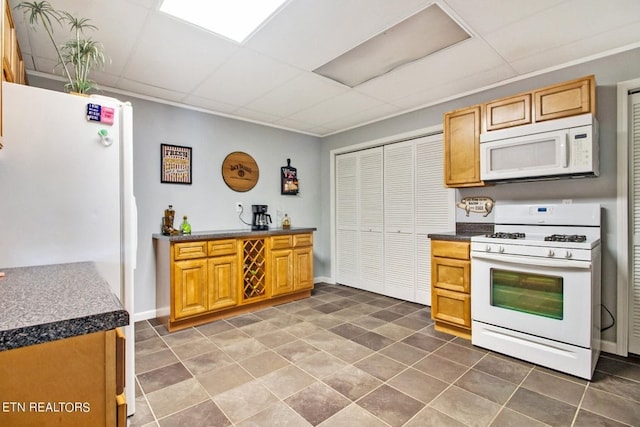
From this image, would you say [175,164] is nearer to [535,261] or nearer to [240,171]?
[240,171]

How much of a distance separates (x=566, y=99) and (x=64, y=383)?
10.8 feet

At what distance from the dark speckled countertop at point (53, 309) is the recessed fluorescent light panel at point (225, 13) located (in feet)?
5.41

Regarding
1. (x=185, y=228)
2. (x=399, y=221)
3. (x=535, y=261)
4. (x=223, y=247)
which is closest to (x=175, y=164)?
(x=185, y=228)

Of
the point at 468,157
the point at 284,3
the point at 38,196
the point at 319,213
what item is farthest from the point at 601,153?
the point at 38,196

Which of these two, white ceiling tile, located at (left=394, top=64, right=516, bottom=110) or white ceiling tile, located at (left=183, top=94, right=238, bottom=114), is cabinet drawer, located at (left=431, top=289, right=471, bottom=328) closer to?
white ceiling tile, located at (left=394, top=64, right=516, bottom=110)

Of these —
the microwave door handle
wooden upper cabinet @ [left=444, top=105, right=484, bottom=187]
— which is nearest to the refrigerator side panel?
wooden upper cabinet @ [left=444, top=105, right=484, bottom=187]

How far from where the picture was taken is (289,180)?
180 inches

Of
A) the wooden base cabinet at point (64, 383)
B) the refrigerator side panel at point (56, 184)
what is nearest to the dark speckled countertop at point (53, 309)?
the wooden base cabinet at point (64, 383)

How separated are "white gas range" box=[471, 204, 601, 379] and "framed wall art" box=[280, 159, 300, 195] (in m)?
2.70

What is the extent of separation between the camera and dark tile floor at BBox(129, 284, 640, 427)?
1.73m

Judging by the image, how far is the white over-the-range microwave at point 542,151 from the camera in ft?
7.52

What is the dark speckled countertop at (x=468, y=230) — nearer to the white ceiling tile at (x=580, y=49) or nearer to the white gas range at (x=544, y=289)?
the white gas range at (x=544, y=289)

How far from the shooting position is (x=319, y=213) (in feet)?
16.5

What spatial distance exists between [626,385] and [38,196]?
3.60 meters
